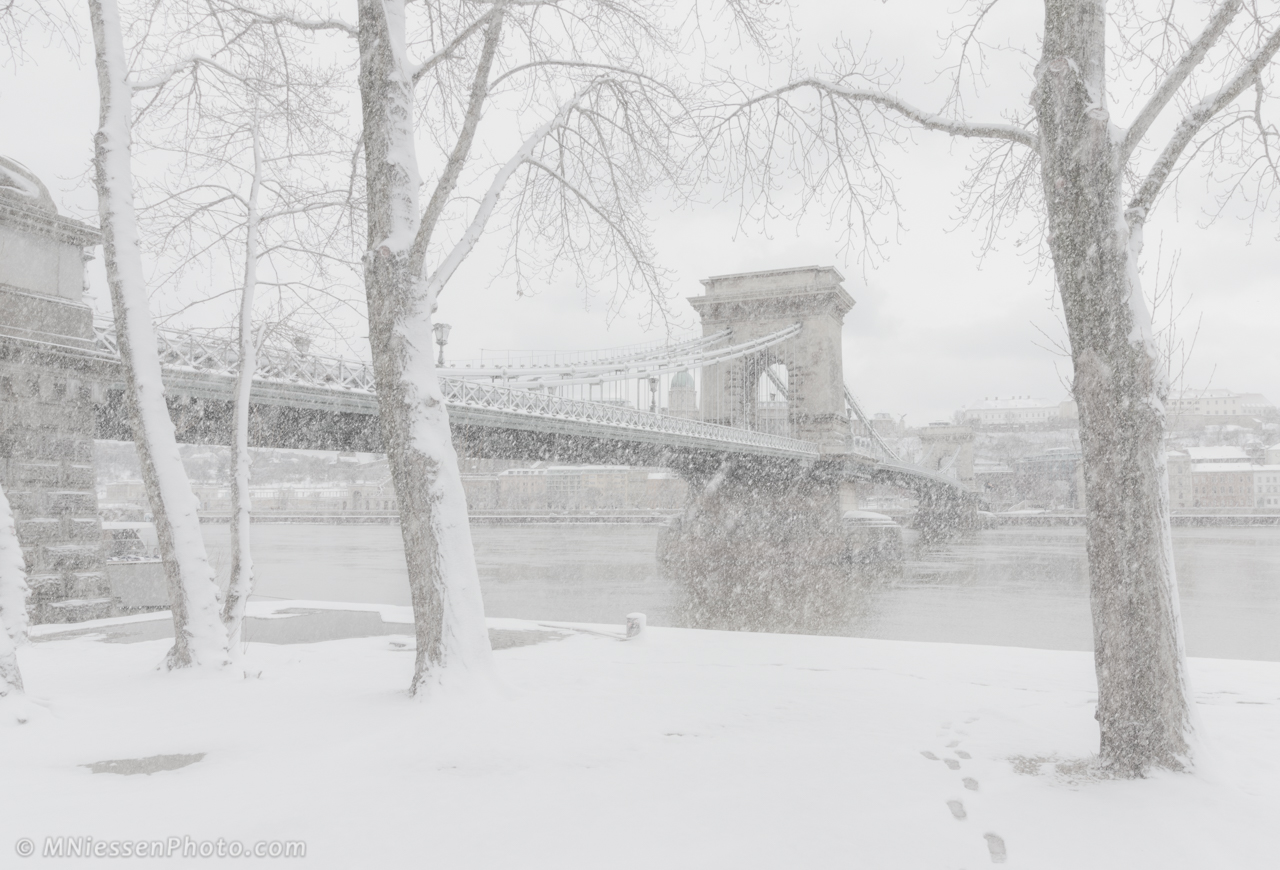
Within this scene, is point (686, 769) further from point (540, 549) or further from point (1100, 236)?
point (540, 549)

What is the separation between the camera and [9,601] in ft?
16.1

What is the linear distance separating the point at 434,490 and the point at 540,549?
41.4 meters

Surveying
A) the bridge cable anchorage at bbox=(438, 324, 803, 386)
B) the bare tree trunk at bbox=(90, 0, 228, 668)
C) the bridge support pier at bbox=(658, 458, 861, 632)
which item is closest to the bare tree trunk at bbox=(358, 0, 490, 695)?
the bare tree trunk at bbox=(90, 0, 228, 668)

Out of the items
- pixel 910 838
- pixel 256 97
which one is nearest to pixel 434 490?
pixel 910 838

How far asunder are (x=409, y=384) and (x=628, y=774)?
2603 mm

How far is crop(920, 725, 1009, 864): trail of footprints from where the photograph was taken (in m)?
3.07

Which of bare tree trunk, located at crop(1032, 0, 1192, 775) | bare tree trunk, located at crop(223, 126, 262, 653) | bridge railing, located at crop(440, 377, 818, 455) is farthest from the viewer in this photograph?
bridge railing, located at crop(440, 377, 818, 455)

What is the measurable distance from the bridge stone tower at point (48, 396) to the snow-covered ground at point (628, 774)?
443 cm

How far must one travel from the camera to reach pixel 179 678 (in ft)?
18.8

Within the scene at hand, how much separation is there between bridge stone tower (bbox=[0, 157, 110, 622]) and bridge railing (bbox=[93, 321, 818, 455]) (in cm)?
90

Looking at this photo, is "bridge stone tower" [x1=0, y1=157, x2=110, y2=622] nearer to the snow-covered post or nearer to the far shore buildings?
the snow-covered post

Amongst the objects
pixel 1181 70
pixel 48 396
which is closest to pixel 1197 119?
pixel 1181 70

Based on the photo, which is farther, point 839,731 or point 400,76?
point 400,76

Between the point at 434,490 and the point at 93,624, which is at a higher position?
the point at 434,490
